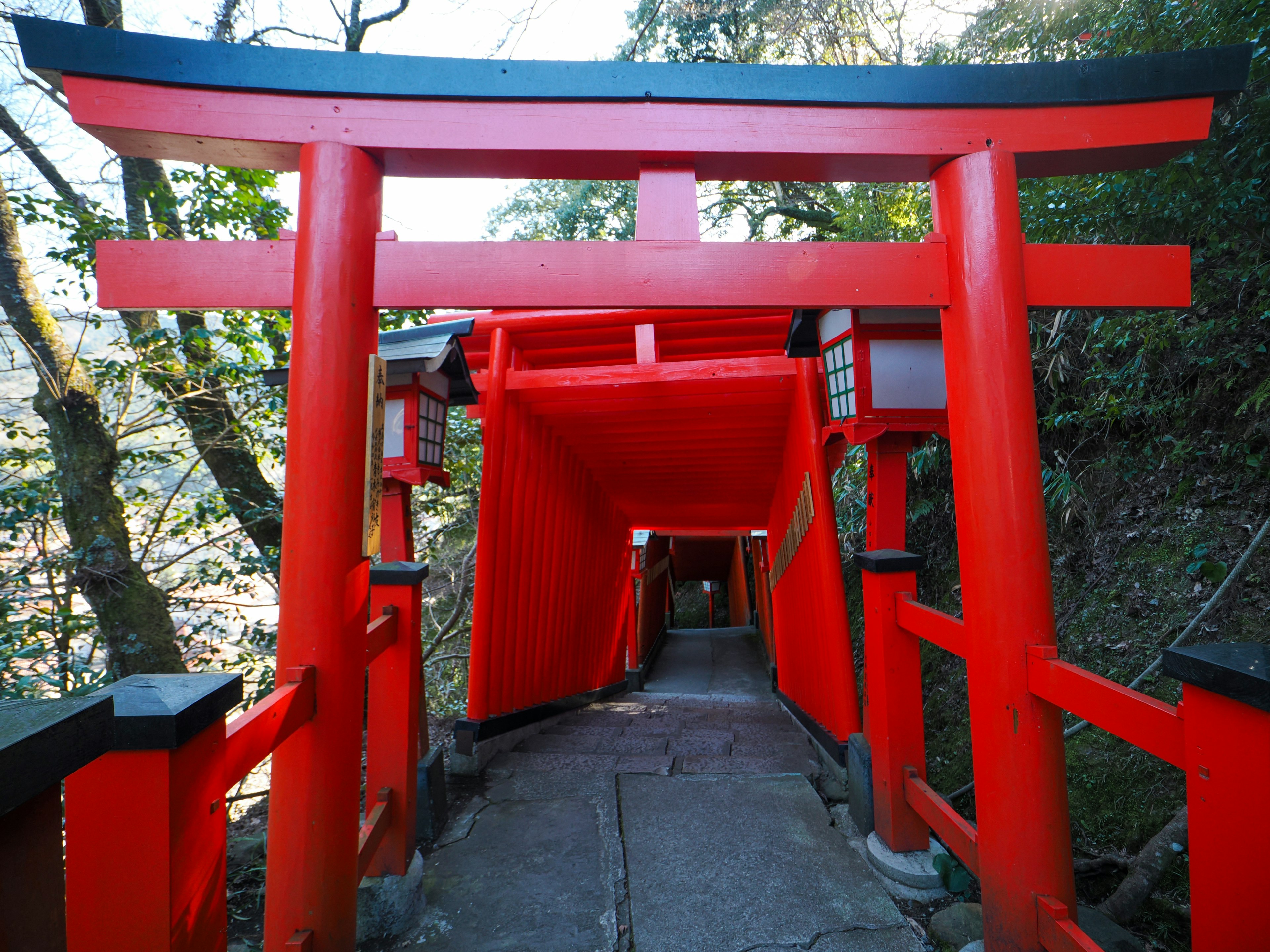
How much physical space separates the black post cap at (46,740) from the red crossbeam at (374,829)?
4.90 feet

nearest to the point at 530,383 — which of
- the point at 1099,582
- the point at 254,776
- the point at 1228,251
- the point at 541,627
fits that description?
the point at 541,627

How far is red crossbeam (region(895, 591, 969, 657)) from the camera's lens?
236 centimetres

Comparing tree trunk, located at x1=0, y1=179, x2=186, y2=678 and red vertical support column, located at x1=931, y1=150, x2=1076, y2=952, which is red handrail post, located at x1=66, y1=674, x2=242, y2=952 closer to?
red vertical support column, located at x1=931, y1=150, x2=1076, y2=952

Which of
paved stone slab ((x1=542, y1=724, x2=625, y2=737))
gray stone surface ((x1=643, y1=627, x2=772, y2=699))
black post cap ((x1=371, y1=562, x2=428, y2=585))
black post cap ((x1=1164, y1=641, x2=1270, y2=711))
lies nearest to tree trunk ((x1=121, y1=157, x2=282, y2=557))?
black post cap ((x1=371, y1=562, x2=428, y2=585))

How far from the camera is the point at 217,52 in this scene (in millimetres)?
2172

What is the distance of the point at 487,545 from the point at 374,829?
6.70ft

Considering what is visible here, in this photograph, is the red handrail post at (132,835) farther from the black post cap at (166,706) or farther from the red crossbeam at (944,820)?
the red crossbeam at (944,820)

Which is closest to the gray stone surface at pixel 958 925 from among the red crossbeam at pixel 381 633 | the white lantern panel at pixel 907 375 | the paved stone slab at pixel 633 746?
the white lantern panel at pixel 907 375

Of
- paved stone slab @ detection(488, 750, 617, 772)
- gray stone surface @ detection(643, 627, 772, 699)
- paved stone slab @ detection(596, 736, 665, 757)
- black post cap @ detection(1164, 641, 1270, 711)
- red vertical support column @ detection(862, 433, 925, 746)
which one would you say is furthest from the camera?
gray stone surface @ detection(643, 627, 772, 699)

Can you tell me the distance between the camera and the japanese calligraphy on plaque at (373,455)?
7.20 ft

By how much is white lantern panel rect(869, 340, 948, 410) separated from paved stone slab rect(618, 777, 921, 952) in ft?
6.58

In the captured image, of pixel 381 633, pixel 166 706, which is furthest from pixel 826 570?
pixel 166 706

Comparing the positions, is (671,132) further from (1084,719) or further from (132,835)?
(132,835)

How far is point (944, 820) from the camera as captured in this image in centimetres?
247
